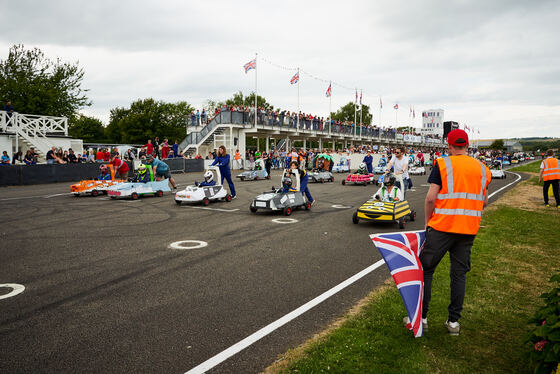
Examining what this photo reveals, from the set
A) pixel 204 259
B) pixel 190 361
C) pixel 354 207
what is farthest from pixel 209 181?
pixel 190 361

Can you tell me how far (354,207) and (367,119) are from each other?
107341 millimetres

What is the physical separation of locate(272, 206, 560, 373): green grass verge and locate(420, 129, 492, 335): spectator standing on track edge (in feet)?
1.05

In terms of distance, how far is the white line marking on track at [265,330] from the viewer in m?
3.47

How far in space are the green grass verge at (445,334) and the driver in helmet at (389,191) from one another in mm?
4096

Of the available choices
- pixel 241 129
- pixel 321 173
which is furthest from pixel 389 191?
pixel 241 129

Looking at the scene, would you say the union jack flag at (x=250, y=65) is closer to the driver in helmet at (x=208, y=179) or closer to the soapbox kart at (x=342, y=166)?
the soapbox kart at (x=342, y=166)

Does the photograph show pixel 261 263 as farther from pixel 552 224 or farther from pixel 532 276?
pixel 552 224

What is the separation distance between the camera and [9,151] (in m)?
25.6

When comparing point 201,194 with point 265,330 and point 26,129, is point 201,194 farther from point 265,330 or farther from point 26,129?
point 26,129

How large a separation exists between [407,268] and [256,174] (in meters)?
21.8

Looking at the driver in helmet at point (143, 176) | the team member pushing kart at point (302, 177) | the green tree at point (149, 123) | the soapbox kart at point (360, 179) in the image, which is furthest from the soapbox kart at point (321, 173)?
the green tree at point (149, 123)

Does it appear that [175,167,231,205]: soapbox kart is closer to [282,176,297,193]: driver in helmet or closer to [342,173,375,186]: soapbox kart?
[282,176,297,193]: driver in helmet

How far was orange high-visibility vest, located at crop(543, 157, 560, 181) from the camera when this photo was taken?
13078 millimetres

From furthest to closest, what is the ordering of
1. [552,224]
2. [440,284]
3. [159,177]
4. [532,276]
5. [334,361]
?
[159,177] → [552,224] → [532,276] → [440,284] → [334,361]
